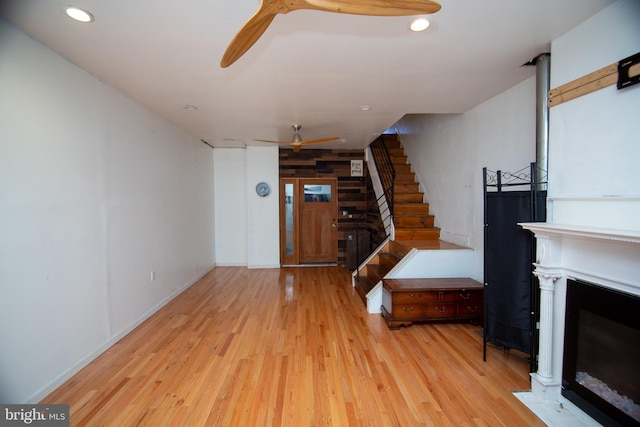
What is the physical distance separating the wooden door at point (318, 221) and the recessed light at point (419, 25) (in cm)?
481

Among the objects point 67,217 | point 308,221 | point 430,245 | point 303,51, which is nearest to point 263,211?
point 308,221

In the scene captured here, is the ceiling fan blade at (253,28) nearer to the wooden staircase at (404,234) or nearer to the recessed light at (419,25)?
the recessed light at (419,25)

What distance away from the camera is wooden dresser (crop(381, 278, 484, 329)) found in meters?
3.30

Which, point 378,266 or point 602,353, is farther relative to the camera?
point 378,266

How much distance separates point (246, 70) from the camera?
2.59 meters

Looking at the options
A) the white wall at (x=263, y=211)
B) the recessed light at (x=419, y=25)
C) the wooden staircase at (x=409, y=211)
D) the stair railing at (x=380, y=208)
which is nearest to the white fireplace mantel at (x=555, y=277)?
the recessed light at (x=419, y=25)

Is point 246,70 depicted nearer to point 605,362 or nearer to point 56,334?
point 56,334

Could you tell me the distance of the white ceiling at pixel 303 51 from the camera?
1.82m

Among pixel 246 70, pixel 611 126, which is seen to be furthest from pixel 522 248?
pixel 246 70

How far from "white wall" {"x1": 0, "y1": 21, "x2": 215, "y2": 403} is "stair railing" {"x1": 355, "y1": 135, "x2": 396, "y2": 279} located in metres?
3.39

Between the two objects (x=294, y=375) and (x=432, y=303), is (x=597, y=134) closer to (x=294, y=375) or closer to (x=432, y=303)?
(x=432, y=303)

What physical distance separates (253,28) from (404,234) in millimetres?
3901

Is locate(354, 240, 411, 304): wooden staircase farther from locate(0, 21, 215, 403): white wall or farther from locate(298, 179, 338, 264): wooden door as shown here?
locate(0, 21, 215, 403): white wall

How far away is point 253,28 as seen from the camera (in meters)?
1.51
